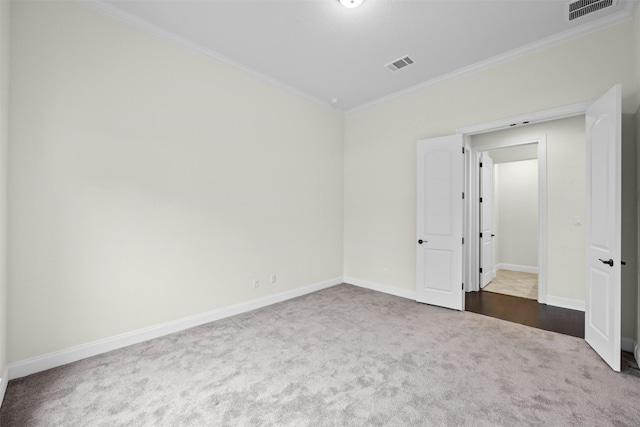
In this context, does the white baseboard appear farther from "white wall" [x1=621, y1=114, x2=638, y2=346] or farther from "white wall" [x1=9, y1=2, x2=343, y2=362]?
"white wall" [x1=9, y1=2, x2=343, y2=362]

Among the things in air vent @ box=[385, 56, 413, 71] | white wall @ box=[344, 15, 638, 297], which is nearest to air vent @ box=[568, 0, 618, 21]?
white wall @ box=[344, 15, 638, 297]

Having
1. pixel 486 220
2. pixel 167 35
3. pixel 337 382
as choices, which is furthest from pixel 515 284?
pixel 167 35

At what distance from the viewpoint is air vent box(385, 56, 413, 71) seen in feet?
11.4

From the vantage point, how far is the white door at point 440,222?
12.3 ft

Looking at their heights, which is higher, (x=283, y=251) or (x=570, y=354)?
(x=283, y=251)

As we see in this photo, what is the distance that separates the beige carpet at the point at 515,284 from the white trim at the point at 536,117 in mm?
2806

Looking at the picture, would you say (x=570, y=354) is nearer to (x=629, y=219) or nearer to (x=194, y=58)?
(x=629, y=219)

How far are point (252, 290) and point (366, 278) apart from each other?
2074 millimetres

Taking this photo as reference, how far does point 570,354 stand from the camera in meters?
2.57

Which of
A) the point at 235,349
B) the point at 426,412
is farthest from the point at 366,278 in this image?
the point at 426,412

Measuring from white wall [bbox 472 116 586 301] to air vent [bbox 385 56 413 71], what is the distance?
92.5 inches

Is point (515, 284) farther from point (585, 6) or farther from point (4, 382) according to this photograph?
point (4, 382)

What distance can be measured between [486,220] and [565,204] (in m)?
1.31

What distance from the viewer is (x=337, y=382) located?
2.14 m
